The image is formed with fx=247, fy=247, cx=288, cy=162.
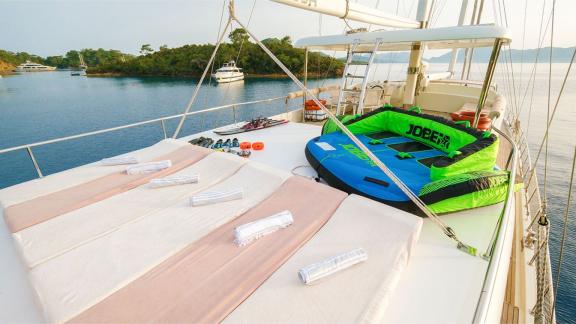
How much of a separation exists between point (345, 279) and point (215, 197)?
1224 millimetres

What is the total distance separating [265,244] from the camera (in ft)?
5.10

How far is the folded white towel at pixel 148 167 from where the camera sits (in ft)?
8.45

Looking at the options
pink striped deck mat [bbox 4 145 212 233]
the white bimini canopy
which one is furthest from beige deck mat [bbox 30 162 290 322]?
the white bimini canopy

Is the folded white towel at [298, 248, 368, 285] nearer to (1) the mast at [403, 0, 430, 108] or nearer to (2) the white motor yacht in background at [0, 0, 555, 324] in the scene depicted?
(2) the white motor yacht in background at [0, 0, 555, 324]

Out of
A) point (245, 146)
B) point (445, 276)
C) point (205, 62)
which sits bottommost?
point (445, 276)

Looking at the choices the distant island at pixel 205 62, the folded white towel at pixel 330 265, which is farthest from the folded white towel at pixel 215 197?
the distant island at pixel 205 62

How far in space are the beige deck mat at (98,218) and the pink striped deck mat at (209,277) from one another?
0.64 m

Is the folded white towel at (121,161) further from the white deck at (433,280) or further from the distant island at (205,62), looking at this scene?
the distant island at (205,62)

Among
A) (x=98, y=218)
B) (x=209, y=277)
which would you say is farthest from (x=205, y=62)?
(x=209, y=277)

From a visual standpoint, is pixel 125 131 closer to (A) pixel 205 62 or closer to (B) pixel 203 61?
(A) pixel 205 62

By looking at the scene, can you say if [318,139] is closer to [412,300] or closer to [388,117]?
[388,117]

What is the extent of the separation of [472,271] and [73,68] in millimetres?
98128

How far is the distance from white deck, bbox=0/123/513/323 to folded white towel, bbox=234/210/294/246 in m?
0.78

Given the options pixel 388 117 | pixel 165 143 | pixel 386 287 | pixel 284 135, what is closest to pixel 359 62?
pixel 388 117
